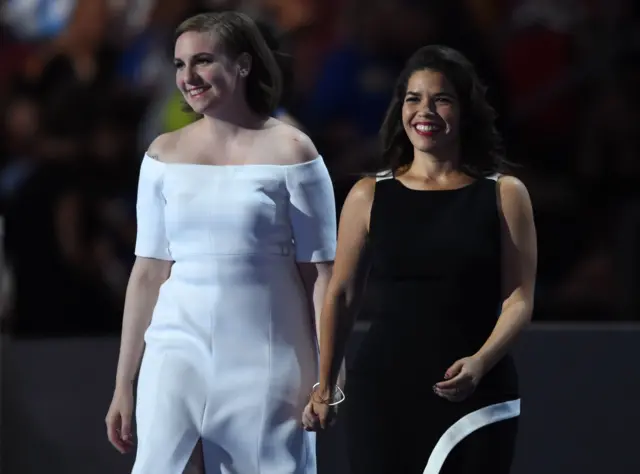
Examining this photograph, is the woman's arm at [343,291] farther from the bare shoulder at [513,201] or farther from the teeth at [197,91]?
the teeth at [197,91]

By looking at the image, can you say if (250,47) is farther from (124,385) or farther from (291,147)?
(124,385)

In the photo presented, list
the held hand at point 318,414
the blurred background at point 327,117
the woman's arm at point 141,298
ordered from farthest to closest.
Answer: the blurred background at point 327,117 < the woman's arm at point 141,298 < the held hand at point 318,414

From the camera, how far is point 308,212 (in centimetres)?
342

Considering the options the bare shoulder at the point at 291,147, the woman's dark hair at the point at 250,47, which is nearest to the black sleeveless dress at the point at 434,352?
the bare shoulder at the point at 291,147

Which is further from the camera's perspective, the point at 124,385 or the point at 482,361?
the point at 124,385

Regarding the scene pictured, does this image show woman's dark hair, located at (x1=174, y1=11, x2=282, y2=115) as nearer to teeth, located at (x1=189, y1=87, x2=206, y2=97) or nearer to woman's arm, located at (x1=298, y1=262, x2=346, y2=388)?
teeth, located at (x1=189, y1=87, x2=206, y2=97)

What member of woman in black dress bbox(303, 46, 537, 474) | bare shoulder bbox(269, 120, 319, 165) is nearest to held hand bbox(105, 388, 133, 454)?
woman in black dress bbox(303, 46, 537, 474)

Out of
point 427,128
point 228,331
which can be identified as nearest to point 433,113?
point 427,128

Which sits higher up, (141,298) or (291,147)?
(291,147)

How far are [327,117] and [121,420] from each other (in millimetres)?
2654

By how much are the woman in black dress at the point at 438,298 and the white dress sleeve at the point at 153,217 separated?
41 centimetres

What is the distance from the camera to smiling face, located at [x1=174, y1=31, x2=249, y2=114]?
11.1 feet

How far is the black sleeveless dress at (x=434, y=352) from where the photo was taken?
3.29 m

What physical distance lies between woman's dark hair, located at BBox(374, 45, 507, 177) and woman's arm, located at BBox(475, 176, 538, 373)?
0.09 metres
